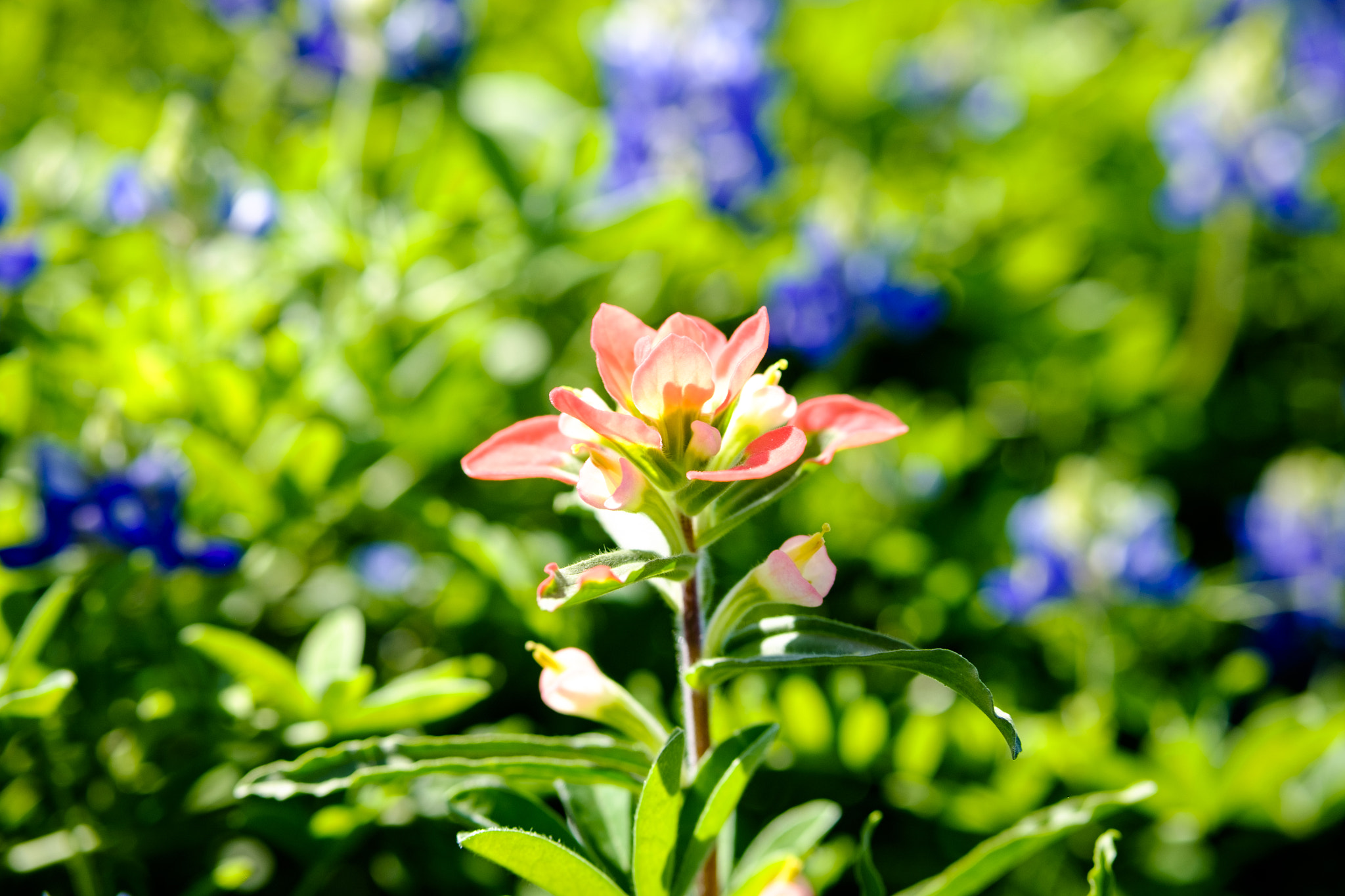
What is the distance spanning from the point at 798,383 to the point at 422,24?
102 cm

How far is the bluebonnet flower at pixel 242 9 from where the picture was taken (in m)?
2.54

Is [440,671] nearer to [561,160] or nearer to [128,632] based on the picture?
[128,632]

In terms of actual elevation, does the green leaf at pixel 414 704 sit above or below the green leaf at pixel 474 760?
below

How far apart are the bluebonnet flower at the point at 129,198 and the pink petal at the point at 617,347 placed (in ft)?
3.95

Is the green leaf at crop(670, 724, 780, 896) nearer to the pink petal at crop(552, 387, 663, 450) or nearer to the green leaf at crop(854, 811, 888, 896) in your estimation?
the green leaf at crop(854, 811, 888, 896)

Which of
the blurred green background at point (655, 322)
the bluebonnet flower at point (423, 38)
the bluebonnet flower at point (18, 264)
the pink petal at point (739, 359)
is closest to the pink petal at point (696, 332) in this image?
the pink petal at point (739, 359)

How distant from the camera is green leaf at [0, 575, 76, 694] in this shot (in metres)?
1.10

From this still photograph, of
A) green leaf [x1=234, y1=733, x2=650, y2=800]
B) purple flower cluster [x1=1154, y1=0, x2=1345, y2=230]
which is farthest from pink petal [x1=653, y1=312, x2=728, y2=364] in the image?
purple flower cluster [x1=1154, y1=0, x2=1345, y2=230]

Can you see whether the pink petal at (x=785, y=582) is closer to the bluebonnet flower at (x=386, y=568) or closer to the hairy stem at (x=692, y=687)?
the hairy stem at (x=692, y=687)

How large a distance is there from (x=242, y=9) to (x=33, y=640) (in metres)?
1.97

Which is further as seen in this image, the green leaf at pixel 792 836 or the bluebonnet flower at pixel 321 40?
the bluebonnet flower at pixel 321 40

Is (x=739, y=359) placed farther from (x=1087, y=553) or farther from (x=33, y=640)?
(x=1087, y=553)

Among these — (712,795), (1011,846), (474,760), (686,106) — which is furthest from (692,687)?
(686,106)

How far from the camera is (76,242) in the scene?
1803 millimetres
